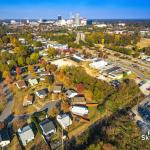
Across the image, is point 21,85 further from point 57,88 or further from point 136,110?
point 136,110

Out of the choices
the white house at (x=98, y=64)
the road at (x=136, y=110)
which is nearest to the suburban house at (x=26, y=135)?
the road at (x=136, y=110)

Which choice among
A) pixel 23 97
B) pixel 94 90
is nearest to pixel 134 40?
pixel 94 90

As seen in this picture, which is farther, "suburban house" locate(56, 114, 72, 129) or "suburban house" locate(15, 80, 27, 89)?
"suburban house" locate(15, 80, 27, 89)

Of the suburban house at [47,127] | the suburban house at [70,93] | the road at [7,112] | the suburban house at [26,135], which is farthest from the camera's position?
the suburban house at [70,93]

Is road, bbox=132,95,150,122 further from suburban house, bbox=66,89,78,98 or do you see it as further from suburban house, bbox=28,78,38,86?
suburban house, bbox=28,78,38,86

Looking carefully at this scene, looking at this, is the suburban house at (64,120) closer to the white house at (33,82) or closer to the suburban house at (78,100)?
the suburban house at (78,100)

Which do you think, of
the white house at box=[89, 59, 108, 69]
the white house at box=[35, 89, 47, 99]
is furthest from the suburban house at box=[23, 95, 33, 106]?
the white house at box=[89, 59, 108, 69]
